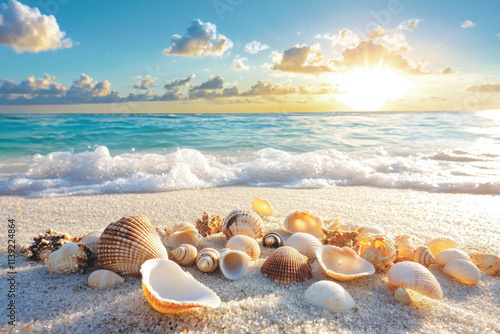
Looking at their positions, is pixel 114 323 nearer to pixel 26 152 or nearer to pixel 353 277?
pixel 353 277

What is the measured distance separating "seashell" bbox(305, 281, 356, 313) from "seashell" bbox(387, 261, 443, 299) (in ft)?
1.39

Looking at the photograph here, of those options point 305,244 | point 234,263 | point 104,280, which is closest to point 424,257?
point 305,244

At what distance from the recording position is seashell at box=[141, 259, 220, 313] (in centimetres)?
173

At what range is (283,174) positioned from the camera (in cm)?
675

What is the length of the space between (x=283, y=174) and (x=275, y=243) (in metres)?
3.83

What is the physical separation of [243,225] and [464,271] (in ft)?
6.65

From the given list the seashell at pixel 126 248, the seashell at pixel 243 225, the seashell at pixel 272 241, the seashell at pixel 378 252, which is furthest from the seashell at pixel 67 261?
the seashell at pixel 378 252

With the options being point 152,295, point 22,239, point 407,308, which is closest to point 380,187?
point 407,308

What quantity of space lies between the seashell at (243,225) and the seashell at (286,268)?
2.09ft

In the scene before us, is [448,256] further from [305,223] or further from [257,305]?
[257,305]

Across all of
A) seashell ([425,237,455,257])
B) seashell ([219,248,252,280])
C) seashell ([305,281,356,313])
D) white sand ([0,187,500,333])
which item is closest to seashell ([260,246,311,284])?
white sand ([0,187,500,333])

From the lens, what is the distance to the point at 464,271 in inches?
96.1

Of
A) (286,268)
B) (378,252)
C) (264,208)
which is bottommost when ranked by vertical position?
(264,208)

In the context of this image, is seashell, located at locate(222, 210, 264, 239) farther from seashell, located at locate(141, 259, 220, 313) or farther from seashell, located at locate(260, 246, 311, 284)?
seashell, located at locate(141, 259, 220, 313)
